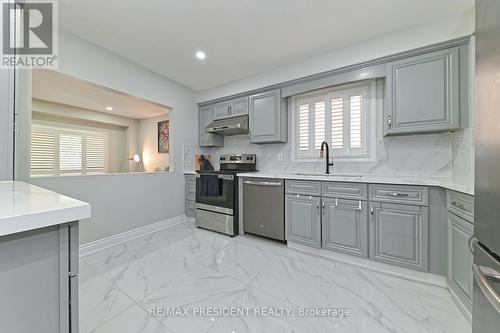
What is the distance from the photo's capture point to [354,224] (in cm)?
208

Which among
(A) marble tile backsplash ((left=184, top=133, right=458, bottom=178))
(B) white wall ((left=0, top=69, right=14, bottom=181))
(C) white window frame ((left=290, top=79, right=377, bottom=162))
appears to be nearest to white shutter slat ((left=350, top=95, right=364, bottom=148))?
(C) white window frame ((left=290, top=79, right=377, bottom=162))

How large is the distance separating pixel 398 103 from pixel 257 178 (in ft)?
5.93

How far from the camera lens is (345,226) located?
2135mm

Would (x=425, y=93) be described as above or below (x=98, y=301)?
above

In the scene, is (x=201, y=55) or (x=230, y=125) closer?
(x=201, y=55)

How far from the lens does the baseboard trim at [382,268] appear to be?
176 cm

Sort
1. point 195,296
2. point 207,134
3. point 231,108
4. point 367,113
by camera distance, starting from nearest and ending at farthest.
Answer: point 195,296, point 367,113, point 231,108, point 207,134

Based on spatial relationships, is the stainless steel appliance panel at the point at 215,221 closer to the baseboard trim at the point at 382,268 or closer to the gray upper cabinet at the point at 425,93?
the baseboard trim at the point at 382,268

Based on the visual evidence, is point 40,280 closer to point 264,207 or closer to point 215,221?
point 264,207

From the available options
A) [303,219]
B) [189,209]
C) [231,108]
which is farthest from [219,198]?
[231,108]

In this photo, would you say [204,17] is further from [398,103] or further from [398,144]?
[398,144]

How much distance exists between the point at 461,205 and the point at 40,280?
2.35 metres

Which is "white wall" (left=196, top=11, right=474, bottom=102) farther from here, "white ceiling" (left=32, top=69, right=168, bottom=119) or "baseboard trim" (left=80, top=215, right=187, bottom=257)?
"baseboard trim" (left=80, top=215, right=187, bottom=257)

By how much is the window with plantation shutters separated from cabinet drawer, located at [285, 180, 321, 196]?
207 inches
